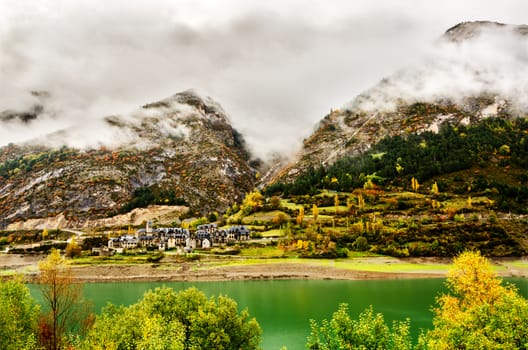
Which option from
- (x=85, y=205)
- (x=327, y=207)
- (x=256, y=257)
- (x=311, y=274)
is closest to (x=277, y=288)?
(x=311, y=274)

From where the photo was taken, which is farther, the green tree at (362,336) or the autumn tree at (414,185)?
the autumn tree at (414,185)

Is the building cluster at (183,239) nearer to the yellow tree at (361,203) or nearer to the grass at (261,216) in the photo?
the grass at (261,216)

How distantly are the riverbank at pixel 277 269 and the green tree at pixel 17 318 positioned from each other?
53561 millimetres

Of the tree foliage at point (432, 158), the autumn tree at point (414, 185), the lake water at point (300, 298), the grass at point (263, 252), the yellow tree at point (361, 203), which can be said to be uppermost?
the tree foliage at point (432, 158)

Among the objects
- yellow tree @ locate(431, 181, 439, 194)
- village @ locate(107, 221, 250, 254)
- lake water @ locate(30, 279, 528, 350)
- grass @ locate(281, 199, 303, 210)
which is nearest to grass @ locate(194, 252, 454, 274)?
lake water @ locate(30, 279, 528, 350)

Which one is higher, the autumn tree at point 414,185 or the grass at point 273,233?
the autumn tree at point 414,185

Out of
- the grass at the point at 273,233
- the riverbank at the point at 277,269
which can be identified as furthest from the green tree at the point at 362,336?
the grass at the point at 273,233

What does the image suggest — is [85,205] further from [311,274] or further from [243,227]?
[311,274]

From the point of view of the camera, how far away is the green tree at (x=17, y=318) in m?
21.1

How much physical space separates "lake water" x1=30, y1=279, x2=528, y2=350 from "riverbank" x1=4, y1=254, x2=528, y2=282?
131 inches

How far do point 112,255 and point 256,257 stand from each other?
40387 millimetres

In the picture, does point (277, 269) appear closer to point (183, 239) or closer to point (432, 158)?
point (183, 239)

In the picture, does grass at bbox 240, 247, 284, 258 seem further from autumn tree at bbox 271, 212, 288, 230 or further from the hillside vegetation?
autumn tree at bbox 271, 212, 288, 230

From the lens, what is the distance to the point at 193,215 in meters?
167
